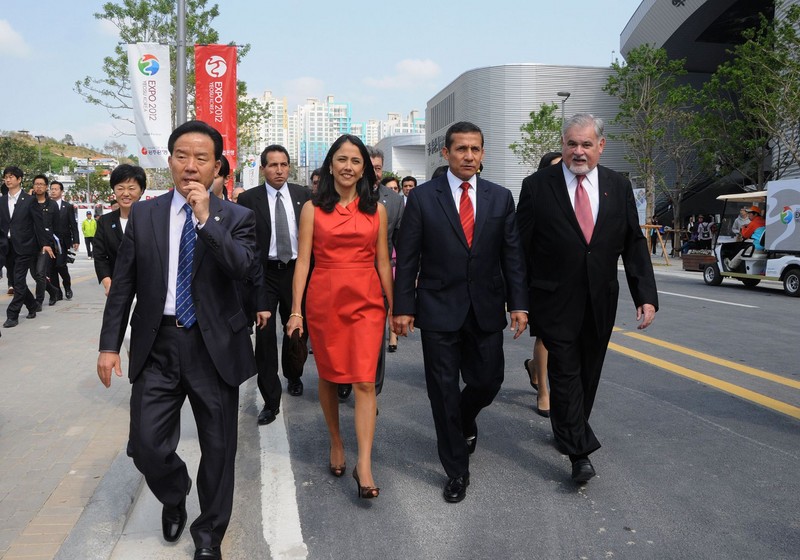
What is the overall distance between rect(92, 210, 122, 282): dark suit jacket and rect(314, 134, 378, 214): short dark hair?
1.90 m

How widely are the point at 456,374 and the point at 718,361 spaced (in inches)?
176

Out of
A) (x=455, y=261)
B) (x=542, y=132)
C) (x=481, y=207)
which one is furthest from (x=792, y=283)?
(x=542, y=132)

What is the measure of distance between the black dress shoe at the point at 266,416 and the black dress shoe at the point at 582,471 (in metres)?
2.35

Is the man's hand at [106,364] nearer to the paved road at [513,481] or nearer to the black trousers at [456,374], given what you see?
the paved road at [513,481]

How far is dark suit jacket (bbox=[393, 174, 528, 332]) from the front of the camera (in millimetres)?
3879

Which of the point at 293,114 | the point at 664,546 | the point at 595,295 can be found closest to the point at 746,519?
the point at 664,546

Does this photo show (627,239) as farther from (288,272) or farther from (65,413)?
(65,413)

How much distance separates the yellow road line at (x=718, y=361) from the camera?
646cm

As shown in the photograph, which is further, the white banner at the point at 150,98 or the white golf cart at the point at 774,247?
the white golf cart at the point at 774,247

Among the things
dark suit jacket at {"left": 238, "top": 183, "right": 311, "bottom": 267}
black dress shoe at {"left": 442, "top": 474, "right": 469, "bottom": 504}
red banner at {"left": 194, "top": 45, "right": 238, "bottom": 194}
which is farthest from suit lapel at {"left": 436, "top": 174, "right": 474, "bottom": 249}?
red banner at {"left": 194, "top": 45, "right": 238, "bottom": 194}

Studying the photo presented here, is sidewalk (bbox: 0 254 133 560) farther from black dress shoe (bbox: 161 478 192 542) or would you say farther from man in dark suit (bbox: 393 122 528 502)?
man in dark suit (bbox: 393 122 528 502)

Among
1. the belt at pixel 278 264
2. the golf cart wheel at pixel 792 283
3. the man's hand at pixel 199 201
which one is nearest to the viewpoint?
the man's hand at pixel 199 201

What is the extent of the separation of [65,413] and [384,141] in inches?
4357

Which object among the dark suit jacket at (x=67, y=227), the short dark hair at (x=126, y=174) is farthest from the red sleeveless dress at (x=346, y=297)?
the dark suit jacket at (x=67, y=227)
